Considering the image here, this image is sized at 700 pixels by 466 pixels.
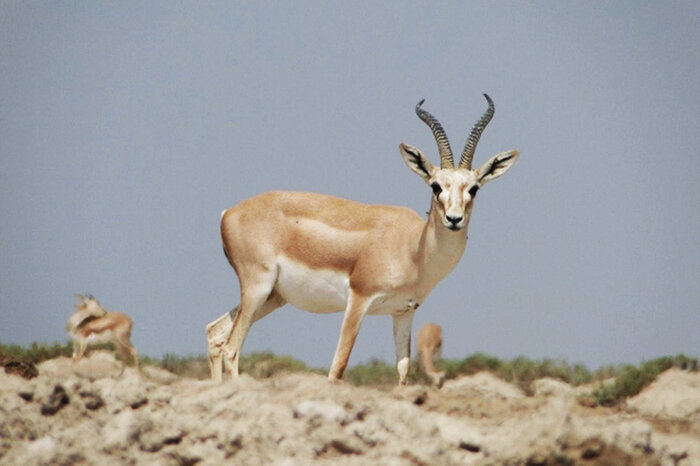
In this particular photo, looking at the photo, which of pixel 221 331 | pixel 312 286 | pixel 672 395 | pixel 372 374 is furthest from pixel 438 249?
pixel 372 374

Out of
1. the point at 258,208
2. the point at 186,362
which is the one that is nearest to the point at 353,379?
the point at 186,362

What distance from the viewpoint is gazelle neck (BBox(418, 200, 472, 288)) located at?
55.8ft

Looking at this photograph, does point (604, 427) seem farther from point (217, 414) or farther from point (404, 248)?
point (404, 248)

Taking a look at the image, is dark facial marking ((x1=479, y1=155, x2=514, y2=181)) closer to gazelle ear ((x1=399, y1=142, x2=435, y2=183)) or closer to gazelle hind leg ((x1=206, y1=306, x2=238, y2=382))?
gazelle ear ((x1=399, y1=142, x2=435, y2=183))

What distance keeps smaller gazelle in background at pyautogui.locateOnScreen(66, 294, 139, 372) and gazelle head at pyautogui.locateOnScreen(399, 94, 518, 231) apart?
16995mm

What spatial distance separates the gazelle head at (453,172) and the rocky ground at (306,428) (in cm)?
392

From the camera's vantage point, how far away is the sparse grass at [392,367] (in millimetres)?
27469

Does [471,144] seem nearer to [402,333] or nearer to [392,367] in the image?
[402,333]

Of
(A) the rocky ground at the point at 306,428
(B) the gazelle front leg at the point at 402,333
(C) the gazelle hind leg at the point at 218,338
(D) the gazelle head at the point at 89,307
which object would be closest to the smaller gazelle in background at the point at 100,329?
(D) the gazelle head at the point at 89,307

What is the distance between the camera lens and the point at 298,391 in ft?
41.0

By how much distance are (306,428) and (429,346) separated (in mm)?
24098

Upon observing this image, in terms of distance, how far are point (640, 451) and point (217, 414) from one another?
13.3ft

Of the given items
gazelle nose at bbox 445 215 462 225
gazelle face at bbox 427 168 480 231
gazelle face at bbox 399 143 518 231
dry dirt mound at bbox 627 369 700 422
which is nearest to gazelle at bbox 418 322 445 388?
dry dirt mound at bbox 627 369 700 422

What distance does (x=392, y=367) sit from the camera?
111ft
